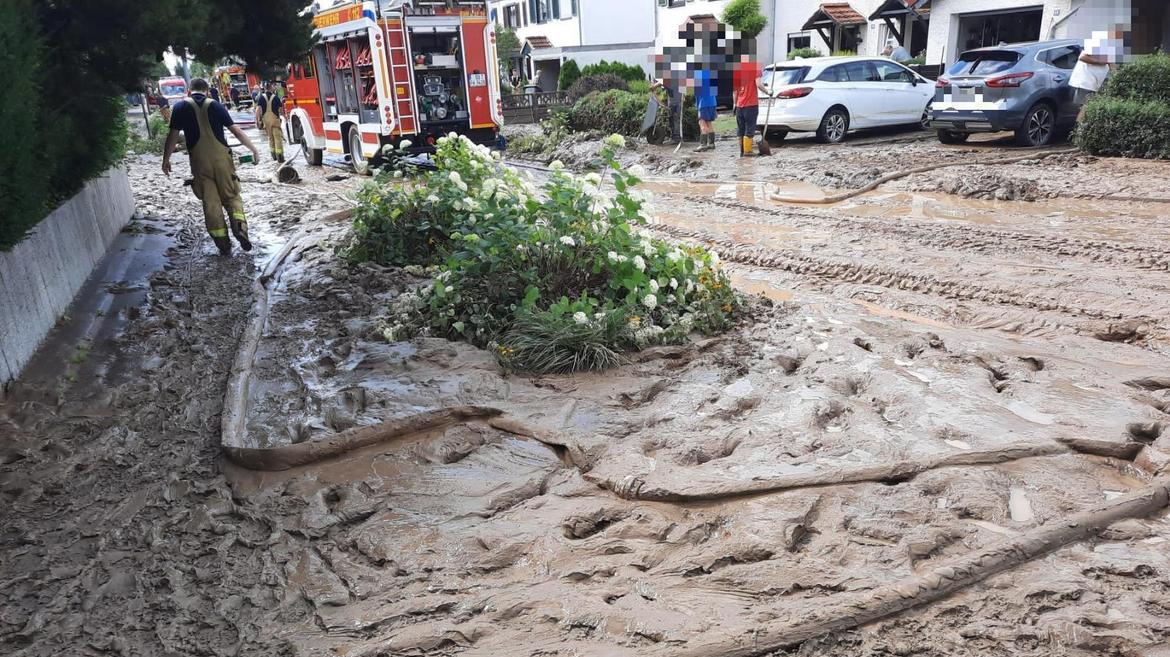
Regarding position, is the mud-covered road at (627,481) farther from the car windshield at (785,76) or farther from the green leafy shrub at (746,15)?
the green leafy shrub at (746,15)

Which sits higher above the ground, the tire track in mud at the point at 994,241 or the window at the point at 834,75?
the window at the point at 834,75

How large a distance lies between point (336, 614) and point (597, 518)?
1.16 metres

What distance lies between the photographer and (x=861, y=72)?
16.1m

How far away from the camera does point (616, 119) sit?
19.4 meters

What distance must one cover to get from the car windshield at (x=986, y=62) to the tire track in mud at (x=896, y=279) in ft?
23.4

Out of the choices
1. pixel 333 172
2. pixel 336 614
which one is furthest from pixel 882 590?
pixel 333 172

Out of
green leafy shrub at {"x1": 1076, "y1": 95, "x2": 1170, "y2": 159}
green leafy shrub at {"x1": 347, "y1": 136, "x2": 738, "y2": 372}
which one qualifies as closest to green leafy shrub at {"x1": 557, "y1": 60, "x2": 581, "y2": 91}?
green leafy shrub at {"x1": 1076, "y1": 95, "x2": 1170, "y2": 159}

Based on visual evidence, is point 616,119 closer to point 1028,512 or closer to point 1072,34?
point 1072,34

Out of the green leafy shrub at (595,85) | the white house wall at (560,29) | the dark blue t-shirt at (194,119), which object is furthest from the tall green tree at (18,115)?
the white house wall at (560,29)

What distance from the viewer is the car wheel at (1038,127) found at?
44.3 ft

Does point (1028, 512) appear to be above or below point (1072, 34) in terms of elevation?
below

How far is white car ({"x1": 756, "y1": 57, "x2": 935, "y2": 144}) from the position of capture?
1584cm

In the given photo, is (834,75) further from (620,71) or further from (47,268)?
(620,71)

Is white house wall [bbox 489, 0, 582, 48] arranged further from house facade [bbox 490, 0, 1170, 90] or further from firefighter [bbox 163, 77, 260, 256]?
firefighter [bbox 163, 77, 260, 256]
